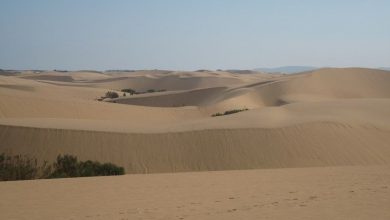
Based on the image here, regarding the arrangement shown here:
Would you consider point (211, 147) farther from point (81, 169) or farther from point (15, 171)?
point (15, 171)

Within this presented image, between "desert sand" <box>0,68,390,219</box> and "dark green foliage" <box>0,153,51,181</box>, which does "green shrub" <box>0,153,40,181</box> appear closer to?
"dark green foliage" <box>0,153,51,181</box>

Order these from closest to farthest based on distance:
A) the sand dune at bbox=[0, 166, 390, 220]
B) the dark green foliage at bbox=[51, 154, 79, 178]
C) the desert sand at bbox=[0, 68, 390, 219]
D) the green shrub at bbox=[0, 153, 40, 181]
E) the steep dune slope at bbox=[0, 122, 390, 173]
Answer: the sand dune at bbox=[0, 166, 390, 220] < the desert sand at bbox=[0, 68, 390, 219] < the green shrub at bbox=[0, 153, 40, 181] < the dark green foliage at bbox=[51, 154, 79, 178] < the steep dune slope at bbox=[0, 122, 390, 173]

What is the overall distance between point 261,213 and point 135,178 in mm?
4515

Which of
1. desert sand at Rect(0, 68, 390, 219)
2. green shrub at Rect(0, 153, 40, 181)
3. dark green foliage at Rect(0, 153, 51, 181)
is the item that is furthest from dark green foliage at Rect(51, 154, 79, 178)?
desert sand at Rect(0, 68, 390, 219)

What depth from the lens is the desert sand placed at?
736cm

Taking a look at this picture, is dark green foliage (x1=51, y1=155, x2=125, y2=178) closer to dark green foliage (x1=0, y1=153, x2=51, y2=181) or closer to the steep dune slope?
dark green foliage (x1=0, y1=153, x2=51, y2=181)

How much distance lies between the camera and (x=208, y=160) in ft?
51.2

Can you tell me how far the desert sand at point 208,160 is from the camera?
7363mm

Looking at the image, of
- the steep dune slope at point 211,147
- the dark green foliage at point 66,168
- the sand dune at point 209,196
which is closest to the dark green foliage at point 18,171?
the dark green foliage at point 66,168

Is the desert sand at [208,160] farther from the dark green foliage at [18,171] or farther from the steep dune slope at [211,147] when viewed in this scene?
the dark green foliage at [18,171]

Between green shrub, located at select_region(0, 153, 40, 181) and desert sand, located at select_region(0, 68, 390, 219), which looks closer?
desert sand, located at select_region(0, 68, 390, 219)

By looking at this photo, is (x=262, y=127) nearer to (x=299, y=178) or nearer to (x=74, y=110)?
(x=299, y=178)

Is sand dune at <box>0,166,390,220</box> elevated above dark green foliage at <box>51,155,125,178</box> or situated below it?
above

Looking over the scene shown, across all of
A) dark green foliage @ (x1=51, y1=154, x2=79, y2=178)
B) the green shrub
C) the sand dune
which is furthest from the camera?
dark green foliage @ (x1=51, y1=154, x2=79, y2=178)
